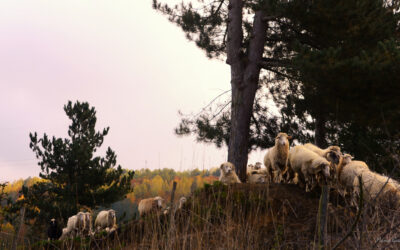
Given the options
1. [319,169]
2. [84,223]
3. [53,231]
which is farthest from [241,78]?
[53,231]

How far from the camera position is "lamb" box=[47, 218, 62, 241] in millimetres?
12509

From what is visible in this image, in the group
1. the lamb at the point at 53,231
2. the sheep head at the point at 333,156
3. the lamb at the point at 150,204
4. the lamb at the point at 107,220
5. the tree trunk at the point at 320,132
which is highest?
the tree trunk at the point at 320,132

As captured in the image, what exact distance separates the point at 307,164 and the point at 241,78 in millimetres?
6799

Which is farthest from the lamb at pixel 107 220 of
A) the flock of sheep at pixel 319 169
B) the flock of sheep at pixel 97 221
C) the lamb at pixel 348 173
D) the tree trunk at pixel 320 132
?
the tree trunk at pixel 320 132

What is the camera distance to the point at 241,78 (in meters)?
14.6

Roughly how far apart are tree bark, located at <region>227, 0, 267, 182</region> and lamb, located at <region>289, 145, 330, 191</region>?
4.99m

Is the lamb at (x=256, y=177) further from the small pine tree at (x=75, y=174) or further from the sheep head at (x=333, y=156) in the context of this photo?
the small pine tree at (x=75, y=174)

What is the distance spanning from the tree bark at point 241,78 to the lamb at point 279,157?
11.9 ft

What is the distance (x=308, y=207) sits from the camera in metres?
7.77

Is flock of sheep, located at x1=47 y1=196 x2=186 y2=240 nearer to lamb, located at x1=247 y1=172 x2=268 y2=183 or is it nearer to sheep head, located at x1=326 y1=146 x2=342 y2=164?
lamb, located at x1=247 y1=172 x2=268 y2=183

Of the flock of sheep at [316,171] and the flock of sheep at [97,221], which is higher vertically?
the flock of sheep at [316,171]

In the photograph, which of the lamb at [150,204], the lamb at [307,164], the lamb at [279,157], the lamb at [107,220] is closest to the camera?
the lamb at [307,164]

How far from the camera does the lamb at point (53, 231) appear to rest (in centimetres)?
1251

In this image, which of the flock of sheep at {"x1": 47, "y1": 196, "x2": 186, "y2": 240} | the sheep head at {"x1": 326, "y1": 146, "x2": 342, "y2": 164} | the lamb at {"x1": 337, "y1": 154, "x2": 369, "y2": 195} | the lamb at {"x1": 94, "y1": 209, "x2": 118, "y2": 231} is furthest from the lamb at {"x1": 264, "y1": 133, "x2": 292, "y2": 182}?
the lamb at {"x1": 94, "y1": 209, "x2": 118, "y2": 231}
